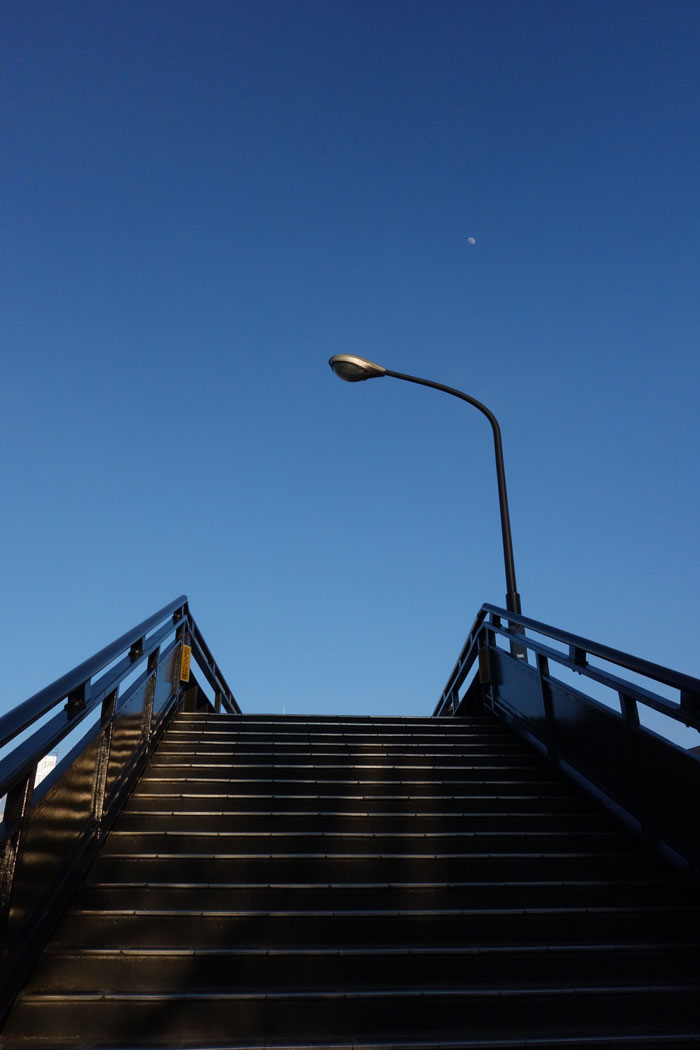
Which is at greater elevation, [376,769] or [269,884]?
[376,769]

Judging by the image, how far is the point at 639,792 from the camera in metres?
4.37

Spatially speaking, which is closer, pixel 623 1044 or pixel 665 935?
pixel 623 1044

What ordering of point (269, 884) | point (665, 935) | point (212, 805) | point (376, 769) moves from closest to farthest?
point (665, 935) → point (269, 884) → point (212, 805) → point (376, 769)

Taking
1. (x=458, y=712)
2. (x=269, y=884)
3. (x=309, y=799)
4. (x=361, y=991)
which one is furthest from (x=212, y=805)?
(x=458, y=712)

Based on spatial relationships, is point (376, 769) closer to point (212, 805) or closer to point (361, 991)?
point (212, 805)

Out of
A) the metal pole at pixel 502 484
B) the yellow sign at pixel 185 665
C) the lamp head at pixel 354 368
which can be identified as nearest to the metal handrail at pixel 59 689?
the yellow sign at pixel 185 665

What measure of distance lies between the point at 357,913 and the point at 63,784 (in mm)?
1611

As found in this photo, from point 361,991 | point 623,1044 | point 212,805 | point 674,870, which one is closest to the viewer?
point 623,1044

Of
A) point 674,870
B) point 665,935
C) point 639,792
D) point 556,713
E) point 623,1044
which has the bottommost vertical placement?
point 623,1044

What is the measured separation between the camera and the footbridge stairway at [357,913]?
2.82 m

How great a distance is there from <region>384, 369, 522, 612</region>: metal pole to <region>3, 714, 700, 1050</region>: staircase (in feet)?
9.82

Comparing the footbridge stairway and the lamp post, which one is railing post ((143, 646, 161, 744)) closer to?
the footbridge stairway

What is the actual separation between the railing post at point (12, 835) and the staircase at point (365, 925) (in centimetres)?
42

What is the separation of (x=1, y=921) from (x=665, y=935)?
3.10 m
